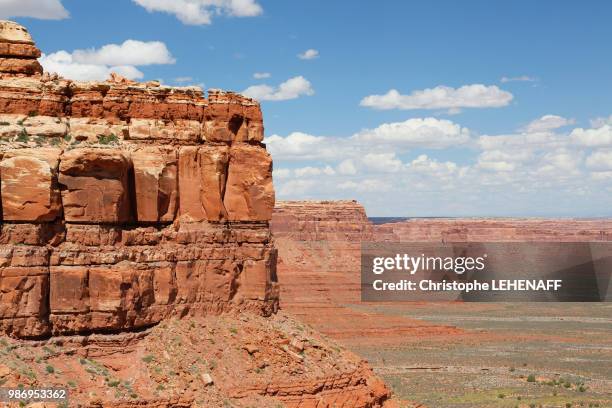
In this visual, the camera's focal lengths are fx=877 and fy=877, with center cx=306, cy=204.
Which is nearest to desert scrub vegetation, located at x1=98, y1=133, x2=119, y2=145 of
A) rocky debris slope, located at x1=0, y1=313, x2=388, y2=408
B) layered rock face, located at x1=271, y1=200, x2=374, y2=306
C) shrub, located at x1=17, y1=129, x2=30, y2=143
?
shrub, located at x1=17, y1=129, x2=30, y2=143

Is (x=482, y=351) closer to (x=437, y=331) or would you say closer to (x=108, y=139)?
(x=437, y=331)

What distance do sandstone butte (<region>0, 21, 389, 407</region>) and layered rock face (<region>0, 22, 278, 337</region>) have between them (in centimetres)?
5

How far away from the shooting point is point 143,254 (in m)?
31.8

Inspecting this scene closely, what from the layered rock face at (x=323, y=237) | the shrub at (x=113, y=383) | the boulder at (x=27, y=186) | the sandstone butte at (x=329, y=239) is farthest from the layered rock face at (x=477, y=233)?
the boulder at (x=27, y=186)

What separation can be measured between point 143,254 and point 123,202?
2036 mm

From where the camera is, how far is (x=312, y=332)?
35.9 m

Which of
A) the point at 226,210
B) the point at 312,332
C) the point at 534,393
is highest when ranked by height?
the point at 226,210

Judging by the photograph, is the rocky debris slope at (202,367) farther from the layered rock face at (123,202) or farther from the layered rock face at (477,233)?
the layered rock face at (477,233)

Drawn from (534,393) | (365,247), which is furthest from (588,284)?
(534,393)

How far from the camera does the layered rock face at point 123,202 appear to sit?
2958 centimetres

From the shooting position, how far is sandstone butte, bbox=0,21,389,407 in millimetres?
29453

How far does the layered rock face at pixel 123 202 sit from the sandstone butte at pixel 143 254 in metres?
0.05

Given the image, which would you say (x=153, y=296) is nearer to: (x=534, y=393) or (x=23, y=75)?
(x=23, y=75)

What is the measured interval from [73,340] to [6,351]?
2.49 metres
